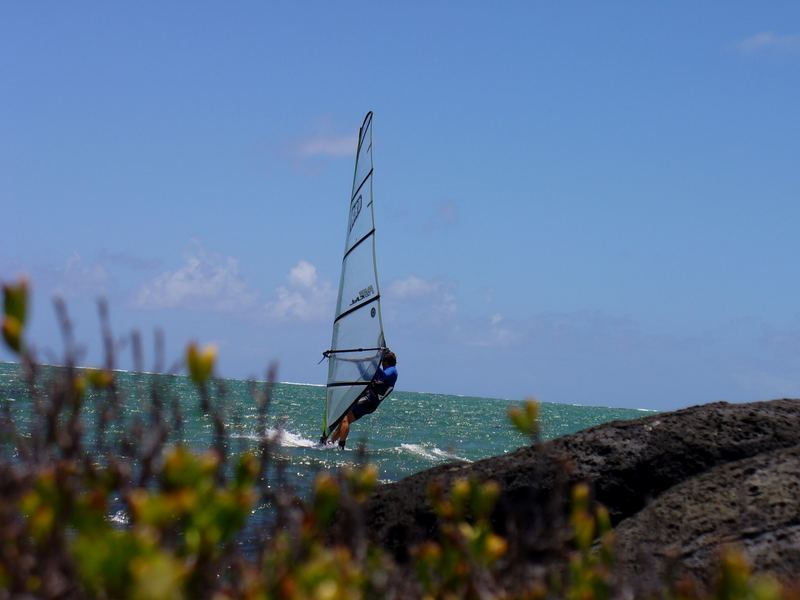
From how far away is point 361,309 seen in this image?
15102 millimetres

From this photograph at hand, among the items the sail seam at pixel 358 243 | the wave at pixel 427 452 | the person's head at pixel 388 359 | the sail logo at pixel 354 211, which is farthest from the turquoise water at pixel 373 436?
the sail logo at pixel 354 211

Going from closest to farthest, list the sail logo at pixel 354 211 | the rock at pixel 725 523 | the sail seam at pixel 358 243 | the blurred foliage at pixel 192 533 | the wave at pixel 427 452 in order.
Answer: the blurred foliage at pixel 192 533
the rock at pixel 725 523
the sail seam at pixel 358 243
the sail logo at pixel 354 211
the wave at pixel 427 452

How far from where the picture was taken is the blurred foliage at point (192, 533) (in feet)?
6.07

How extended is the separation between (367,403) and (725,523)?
10.1 meters

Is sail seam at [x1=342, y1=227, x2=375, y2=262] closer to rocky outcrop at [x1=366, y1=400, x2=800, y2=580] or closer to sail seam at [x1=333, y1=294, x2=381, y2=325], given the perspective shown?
sail seam at [x1=333, y1=294, x2=381, y2=325]

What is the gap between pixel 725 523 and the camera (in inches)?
195

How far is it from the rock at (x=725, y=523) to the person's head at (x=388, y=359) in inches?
353

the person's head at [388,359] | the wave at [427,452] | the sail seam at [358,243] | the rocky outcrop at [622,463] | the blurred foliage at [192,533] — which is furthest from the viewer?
the wave at [427,452]

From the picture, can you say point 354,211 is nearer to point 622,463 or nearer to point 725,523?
point 622,463

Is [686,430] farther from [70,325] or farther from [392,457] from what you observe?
[392,457]

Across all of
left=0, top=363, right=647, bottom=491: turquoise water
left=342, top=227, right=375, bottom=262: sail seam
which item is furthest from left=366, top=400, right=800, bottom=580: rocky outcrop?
left=342, top=227, right=375, bottom=262: sail seam

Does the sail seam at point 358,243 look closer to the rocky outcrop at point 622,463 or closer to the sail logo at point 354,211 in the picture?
the sail logo at point 354,211

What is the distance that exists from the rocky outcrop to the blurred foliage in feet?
9.98

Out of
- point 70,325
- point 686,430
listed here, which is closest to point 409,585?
point 70,325
